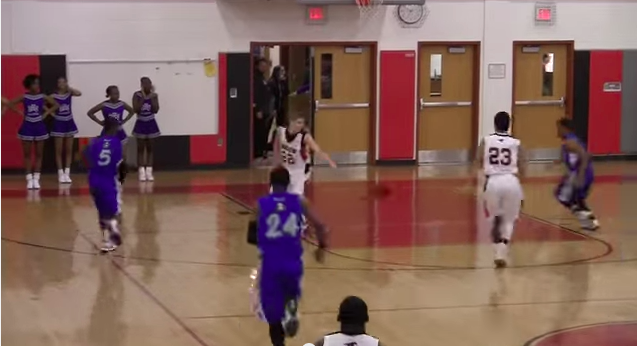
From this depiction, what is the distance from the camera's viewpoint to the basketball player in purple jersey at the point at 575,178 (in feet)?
49.1

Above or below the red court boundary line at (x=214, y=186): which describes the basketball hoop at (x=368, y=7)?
above

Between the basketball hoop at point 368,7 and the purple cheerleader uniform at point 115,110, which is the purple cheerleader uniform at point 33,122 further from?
the basketball hoop at point 368,7

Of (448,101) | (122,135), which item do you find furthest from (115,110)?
(448,101)

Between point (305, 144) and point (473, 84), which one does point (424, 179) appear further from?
point (305, 144)

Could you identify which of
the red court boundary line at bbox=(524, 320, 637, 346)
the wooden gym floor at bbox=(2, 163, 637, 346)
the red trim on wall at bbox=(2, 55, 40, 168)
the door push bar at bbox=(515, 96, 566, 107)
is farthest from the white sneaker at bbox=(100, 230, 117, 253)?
the door push bar at bbox=(515, 96, 566, 107)

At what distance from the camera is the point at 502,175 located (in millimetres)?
13062

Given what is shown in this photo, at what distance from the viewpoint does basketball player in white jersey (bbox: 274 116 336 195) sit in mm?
14500

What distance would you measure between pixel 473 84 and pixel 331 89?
322 centimetres

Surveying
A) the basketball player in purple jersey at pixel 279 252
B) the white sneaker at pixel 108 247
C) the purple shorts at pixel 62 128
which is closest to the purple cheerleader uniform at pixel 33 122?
the purple shorts at pixel 62 128

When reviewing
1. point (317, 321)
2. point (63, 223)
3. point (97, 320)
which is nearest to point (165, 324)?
point (97, 320)

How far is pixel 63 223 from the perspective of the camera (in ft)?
53.2

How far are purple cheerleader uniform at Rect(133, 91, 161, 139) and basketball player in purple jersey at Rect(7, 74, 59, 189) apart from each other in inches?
65.9

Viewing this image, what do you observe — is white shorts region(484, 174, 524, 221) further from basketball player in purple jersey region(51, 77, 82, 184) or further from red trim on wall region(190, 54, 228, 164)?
red trim on wall region(190, 54, 228, 164)

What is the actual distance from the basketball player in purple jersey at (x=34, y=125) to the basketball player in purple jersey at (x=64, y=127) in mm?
180
